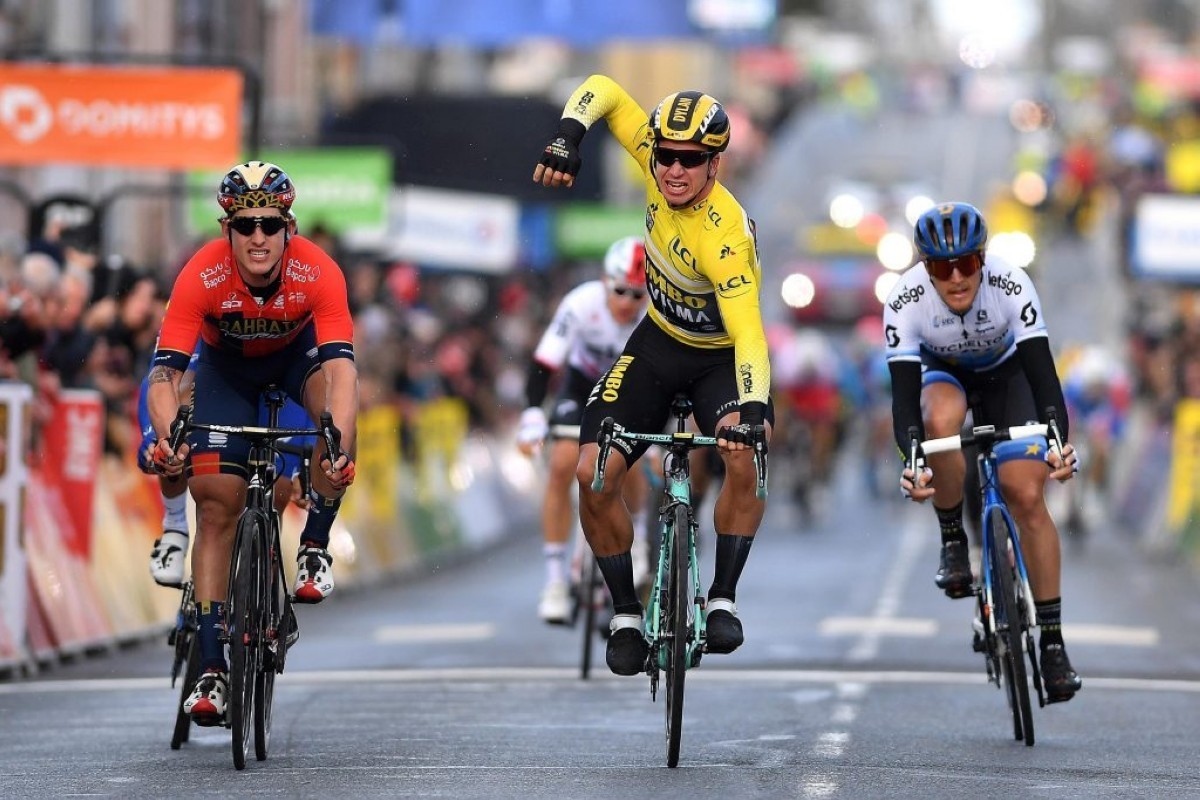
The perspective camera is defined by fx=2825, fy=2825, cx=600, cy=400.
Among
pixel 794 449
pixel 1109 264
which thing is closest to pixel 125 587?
pixel 794 449

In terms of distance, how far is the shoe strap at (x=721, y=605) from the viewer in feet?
34.7

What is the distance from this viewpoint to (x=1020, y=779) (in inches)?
390

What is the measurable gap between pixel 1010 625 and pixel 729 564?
1.29 metres

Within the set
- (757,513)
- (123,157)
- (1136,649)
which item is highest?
(123,157)

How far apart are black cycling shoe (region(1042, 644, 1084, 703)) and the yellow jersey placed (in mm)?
1897

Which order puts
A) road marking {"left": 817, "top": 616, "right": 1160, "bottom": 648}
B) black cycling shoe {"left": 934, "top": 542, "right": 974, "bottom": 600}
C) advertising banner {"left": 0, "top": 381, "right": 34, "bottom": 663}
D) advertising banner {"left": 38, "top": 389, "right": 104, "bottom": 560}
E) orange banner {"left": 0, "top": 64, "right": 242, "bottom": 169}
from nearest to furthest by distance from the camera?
black cycling shoe {"left": 934, "top": 542, "right": 974, "bottom": 600} → advertising banner {"left": 0, "top": 381, "right": 34, "bottom": 663} → advertising banner {"left": 38, "top": 389, "right": 104, "bottom": 560} → road marking {"left": 817, "top": 616, "right": 1160, "bottom": 648} → orange banner {"left": 0, "top": 64, "right": 242, "bottom": 169}

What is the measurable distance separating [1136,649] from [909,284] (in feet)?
18.9

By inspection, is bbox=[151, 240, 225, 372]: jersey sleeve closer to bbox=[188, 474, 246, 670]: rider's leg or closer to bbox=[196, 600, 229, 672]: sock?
bbox=[188, 474, 246, 670]: rider's leg

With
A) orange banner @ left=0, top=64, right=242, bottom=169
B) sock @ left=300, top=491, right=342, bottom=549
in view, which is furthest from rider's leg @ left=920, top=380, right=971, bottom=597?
orange banner @ left=0, top=64, right=242, bottom=169

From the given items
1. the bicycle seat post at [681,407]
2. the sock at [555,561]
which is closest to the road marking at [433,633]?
the sock at [555,561]

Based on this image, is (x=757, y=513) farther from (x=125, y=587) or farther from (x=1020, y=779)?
(x=125, y=587)

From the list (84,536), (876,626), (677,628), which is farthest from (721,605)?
(876,626)

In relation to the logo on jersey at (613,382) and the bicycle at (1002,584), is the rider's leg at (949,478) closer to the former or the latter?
the bicycle at (1002,584)

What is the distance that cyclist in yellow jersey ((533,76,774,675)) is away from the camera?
10.4 m
